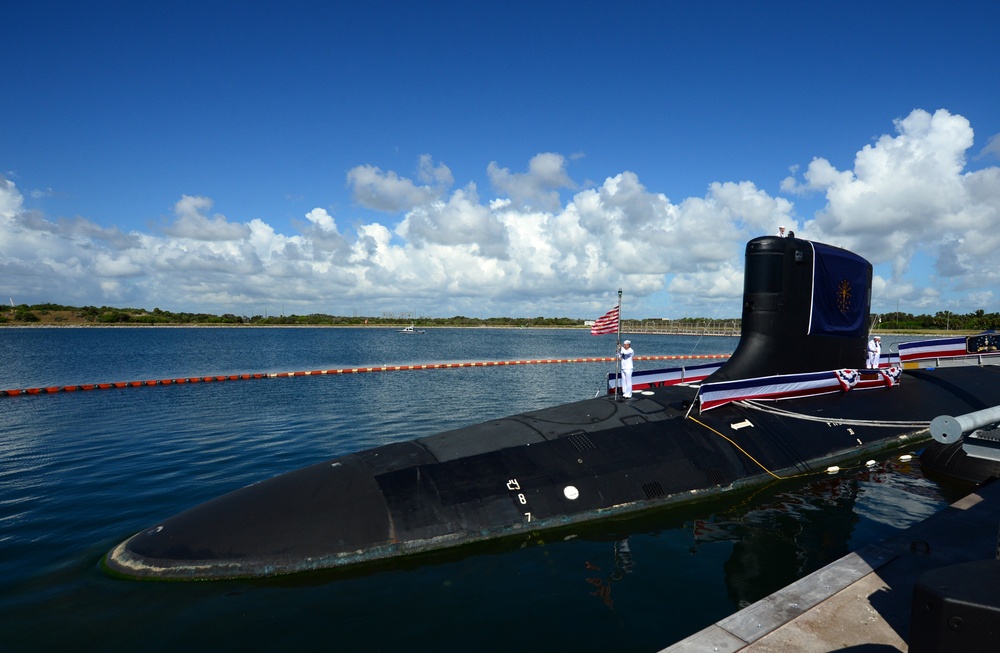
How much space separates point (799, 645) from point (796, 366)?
11237 mm

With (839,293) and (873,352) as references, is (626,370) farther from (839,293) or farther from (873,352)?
(873,352)

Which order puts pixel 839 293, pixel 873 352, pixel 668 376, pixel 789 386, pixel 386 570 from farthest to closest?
1. pixel 873 352
2. pixel 668 376
3. pixel 839 293
4. pixel 789 386
5. pixel 386 570

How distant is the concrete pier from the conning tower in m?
6.70

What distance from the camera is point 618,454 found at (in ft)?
37.2

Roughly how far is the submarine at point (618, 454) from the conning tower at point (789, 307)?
40 mm

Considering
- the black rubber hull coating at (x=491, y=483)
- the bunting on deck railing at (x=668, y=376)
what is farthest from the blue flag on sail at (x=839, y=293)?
the bunting on deck railing at (x=668, y=376)

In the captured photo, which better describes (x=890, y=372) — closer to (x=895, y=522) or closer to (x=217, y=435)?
(x=895, y=522)

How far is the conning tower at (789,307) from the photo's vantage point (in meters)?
14.7

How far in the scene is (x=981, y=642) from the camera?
12.9 ft

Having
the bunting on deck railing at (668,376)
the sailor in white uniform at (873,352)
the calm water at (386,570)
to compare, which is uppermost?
the sailor in white uniform at (873,352)

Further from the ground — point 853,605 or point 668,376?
point 668,376

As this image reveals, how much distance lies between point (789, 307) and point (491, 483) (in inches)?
386

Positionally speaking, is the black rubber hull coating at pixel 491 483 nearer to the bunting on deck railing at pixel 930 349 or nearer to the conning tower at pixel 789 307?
the conning tower at pixel 789 307

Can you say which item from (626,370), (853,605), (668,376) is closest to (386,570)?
(853,605)
